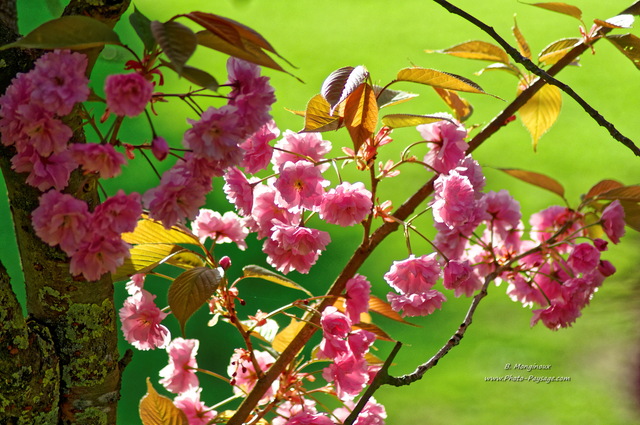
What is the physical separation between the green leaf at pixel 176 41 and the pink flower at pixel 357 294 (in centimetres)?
28

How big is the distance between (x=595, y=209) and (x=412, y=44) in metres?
1.40

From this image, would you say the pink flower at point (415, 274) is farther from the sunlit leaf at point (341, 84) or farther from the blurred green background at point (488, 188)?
the blurred green background at point (488, 188)

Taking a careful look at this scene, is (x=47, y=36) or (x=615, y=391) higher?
(x=47, y=36)

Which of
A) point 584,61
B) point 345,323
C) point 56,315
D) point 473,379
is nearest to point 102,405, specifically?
point 56,315

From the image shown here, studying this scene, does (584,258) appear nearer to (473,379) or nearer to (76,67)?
(76,67)

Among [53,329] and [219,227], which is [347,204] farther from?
[53,329]

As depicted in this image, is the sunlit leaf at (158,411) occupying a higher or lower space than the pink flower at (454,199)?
lower

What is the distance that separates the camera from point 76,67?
0.41m

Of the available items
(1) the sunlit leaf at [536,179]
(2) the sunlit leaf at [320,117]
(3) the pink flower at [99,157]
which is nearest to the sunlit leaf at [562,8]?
(1) the sunlit leaf at [536,179]

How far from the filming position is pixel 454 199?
0.58 metres

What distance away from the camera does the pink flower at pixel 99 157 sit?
406 mm

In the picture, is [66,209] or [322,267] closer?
[66,209]

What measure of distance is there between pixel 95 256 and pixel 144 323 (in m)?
0.19

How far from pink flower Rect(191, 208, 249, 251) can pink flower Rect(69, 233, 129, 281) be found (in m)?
0.22
